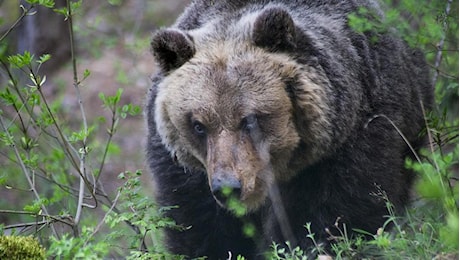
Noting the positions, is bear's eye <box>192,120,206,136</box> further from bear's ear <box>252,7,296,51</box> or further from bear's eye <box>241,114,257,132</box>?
bear's ear <box>252,7,296,51</box>

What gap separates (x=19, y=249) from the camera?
4.99 metres

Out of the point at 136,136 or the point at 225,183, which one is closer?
the point at 225,183

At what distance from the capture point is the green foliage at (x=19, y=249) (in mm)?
4953

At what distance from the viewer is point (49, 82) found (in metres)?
14.5

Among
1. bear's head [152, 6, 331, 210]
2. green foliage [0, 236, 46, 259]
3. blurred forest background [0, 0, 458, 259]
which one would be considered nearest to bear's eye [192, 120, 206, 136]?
bear's head [152, 6, 331, 210]

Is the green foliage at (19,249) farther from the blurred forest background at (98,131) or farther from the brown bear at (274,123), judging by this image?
the brown bear at (274,123)

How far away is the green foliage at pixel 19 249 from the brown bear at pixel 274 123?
3.81 ft

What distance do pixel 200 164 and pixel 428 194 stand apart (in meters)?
2.89

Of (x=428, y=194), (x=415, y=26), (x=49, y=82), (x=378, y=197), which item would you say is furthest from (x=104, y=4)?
(x=428, y=194)

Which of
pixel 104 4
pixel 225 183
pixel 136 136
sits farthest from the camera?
pixel 104 4

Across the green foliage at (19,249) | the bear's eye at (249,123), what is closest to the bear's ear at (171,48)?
the bear's eye at (249,123)

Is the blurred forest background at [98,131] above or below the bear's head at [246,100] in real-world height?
below

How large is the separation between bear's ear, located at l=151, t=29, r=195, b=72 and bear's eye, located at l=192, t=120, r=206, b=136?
1.72 ft

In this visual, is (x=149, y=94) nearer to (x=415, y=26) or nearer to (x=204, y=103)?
(x=204, y=103)
